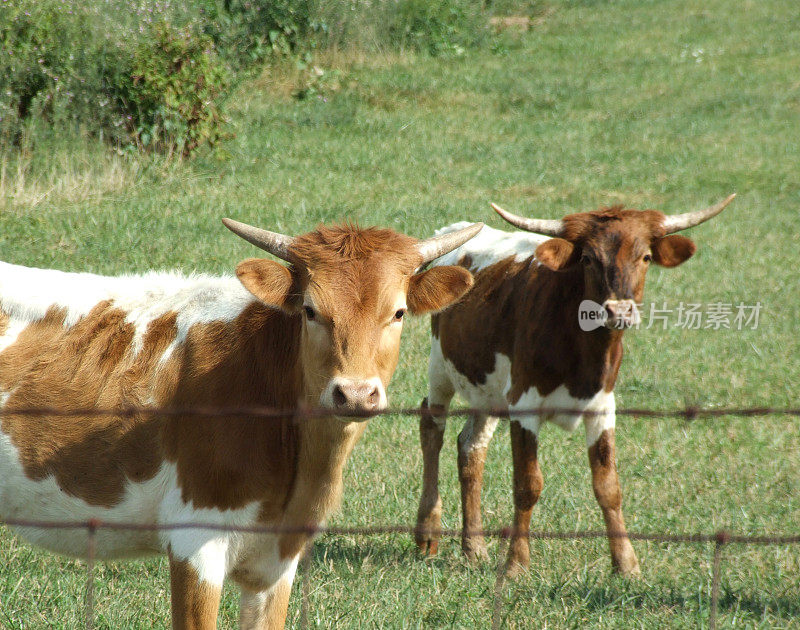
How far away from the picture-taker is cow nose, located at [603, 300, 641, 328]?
5.23m

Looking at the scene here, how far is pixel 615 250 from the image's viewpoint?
551 centimetres

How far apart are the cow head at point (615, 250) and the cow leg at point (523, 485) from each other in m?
0.88

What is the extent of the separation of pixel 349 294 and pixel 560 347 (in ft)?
7.01

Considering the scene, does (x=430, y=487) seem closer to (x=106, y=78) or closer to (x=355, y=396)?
(x=355, y=396)

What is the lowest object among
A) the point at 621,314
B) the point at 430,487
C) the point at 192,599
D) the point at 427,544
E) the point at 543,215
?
the point at 543,215

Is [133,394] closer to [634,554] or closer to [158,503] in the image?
[158,503]

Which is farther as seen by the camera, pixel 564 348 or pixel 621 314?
pixel 564 348

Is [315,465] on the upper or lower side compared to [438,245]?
lower

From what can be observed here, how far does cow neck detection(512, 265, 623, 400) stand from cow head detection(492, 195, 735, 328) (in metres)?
0.14

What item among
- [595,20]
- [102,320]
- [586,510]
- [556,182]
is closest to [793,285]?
[556,182]

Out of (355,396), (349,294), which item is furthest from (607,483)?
(355,396)

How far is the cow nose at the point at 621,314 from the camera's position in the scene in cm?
523

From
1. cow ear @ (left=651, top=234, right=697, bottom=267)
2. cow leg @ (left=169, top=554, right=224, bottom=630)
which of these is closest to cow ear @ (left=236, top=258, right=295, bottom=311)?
cow leg @ (left=169, top=554, right=224, bottom=630)

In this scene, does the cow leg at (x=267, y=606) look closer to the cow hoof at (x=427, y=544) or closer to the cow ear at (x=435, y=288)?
the cow ear at (x=435, y=288)
